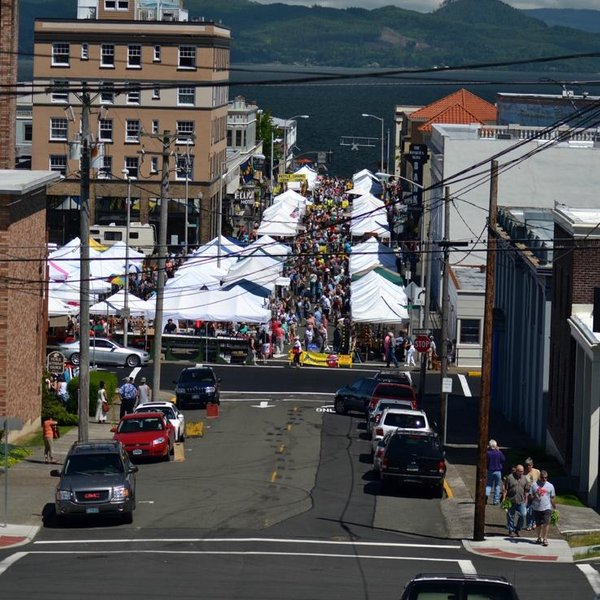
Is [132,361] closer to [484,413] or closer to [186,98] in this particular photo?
[484,413]

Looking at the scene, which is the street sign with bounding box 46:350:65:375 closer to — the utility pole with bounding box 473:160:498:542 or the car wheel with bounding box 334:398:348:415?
the car wheel with bounding box 334:398:348:415

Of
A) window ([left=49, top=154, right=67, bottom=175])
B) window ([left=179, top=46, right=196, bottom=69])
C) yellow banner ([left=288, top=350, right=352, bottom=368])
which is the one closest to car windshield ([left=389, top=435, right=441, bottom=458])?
yellow banner ([left=288, top=350, right=352, bottom=368])

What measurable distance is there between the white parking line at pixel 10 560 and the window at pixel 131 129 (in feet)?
208

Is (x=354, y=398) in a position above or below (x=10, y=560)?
above

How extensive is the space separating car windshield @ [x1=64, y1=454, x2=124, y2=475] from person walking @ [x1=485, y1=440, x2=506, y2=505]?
26.4 feet

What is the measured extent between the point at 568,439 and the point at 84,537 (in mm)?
13067

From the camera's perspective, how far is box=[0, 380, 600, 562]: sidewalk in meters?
26.1

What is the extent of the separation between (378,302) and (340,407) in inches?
491

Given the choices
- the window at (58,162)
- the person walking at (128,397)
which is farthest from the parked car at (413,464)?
the window at (58,162)

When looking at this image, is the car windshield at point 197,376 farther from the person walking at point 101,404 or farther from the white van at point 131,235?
the white van at point 131,235

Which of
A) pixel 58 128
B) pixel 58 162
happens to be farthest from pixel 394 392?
pixel 58 162

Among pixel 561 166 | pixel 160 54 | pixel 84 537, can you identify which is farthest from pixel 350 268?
pixel 84 537

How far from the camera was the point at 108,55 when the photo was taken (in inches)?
3381

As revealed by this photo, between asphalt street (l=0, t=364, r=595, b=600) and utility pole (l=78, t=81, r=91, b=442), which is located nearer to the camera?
asphalt street (l=0, t=364, r=595, b=600)
